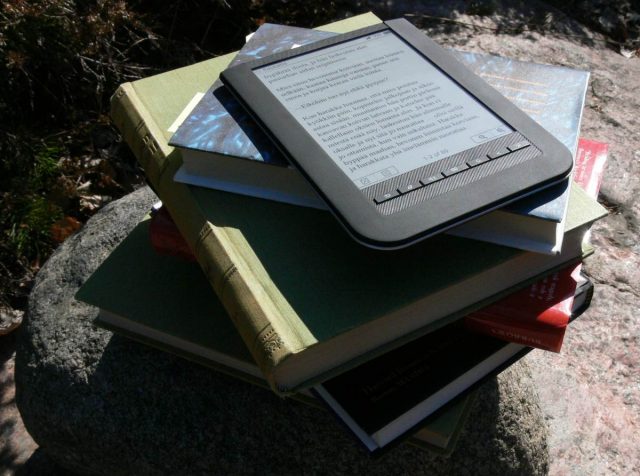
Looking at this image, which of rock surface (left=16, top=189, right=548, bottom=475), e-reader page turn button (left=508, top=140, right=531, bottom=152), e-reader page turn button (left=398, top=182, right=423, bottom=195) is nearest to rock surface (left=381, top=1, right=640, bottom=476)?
rock surface (left=16, top=189, right=548, bottom=475)

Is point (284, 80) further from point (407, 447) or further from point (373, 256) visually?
point (407, 447)

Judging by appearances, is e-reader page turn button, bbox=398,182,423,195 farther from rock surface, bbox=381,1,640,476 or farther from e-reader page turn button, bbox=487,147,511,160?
rock surface, bbox=381,1,640,476

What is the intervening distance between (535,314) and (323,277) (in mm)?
428

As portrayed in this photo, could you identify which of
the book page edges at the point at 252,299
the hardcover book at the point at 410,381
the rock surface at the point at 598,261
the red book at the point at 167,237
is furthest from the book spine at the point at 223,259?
the rock surface at the point at 598,261

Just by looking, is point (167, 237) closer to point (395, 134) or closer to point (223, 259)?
point (223, 259)

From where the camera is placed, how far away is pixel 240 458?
5.16 feet

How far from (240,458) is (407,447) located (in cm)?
36

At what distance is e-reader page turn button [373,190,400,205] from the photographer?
3.86ft

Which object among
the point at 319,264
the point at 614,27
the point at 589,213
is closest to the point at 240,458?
A: the point at 319,264

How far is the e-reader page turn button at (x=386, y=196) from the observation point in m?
1.18

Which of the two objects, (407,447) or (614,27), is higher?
(614,27)

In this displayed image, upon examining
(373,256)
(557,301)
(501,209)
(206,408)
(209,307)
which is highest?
(501,209)

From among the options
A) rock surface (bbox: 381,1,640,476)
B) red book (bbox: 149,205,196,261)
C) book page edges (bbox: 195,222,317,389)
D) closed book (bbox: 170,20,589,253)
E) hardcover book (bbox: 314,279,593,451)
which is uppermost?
closed book (bbox: 170,20,589,253)

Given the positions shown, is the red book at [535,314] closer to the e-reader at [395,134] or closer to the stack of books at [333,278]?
the stack of books at [333,278]
